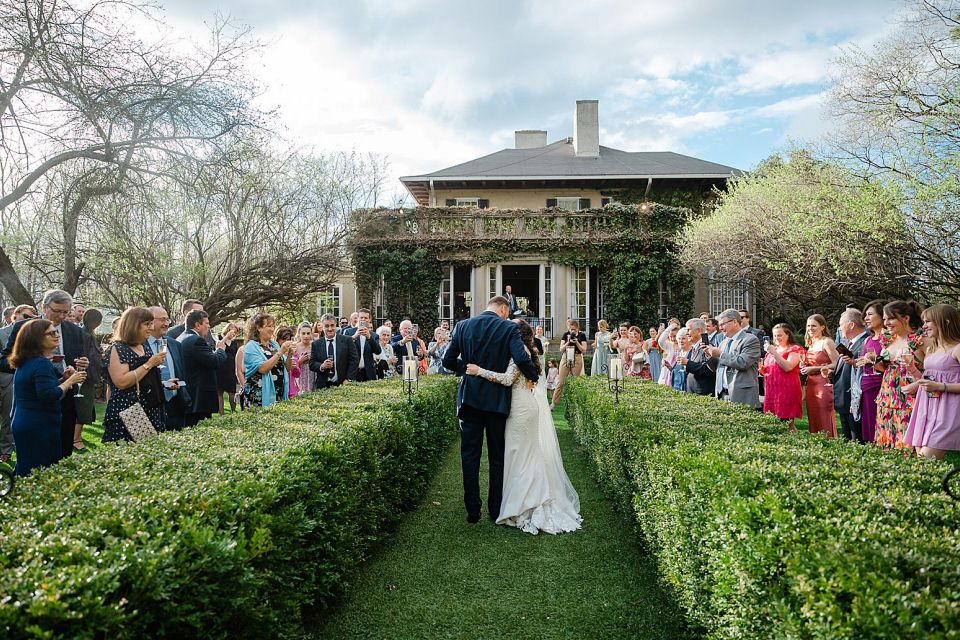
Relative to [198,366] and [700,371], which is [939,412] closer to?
[700,371]

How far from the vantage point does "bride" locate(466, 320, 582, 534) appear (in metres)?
5.98

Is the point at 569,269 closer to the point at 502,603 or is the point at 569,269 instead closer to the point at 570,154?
the point at 570,154

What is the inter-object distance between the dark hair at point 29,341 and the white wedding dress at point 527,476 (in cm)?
394

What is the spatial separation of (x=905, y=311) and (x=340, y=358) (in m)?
8.04

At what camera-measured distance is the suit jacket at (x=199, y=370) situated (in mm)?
7457

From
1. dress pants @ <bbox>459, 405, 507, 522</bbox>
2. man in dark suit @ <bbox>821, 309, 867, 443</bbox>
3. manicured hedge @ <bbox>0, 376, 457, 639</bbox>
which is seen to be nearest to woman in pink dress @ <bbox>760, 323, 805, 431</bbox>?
man in dark suit @ <bbox>821, 309, 867, 443</bbox>

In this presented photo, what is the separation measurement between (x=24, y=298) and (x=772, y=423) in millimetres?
13608

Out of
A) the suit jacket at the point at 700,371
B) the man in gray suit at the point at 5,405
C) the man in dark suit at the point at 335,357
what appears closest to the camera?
the man in gray suit at the point at 5,405

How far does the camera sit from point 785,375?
809 centimetres

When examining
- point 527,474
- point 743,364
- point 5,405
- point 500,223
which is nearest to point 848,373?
point 743,364

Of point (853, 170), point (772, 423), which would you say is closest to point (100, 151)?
point (772, 423)

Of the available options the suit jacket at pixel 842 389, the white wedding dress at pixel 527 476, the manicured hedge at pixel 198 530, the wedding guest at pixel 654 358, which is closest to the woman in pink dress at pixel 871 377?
the suit jacket at pixel 842 389

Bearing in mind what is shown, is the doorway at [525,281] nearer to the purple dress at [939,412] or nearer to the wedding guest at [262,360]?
the wedding guest at [262,360]

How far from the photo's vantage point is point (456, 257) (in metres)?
25.4
